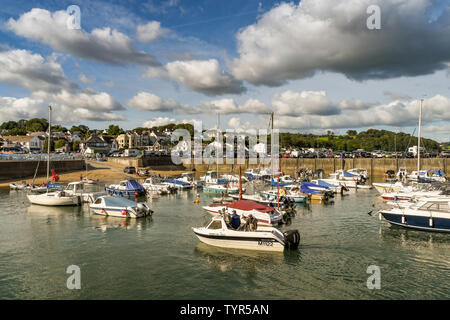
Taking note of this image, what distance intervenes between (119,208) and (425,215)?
1120 inches

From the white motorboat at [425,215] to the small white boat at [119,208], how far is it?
931 inches

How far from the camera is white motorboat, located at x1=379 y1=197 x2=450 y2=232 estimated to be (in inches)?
979

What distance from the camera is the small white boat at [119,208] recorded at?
31500 mm

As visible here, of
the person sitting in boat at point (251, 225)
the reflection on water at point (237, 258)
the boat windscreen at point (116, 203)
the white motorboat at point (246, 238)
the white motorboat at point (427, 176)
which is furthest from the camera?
the white motorboat at point (427, 176)

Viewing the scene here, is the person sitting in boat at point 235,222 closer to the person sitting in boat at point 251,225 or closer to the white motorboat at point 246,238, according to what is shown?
the white motorboat at point 246,238

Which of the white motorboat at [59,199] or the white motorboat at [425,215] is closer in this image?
the white motorboat at [425,215]

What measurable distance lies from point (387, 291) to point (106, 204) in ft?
88.0

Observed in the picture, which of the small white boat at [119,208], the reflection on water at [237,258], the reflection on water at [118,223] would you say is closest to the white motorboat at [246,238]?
the reflection on water at [237,258]

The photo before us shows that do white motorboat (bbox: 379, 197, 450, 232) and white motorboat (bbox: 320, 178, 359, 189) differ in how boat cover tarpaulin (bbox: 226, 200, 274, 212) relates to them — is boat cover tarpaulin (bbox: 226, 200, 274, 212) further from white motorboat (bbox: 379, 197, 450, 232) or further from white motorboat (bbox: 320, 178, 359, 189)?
white motorboat (bbox: 320, 178, 359, 189)

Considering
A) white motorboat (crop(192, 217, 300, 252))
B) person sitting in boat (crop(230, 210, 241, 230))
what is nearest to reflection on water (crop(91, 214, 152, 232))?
white motorboat (crop(192, 217, 300, 252))

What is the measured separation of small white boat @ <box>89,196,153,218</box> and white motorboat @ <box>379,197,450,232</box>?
23653mm

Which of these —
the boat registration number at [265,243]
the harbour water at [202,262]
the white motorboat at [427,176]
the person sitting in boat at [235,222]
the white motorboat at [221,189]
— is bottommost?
the harbour water at [202,262]
